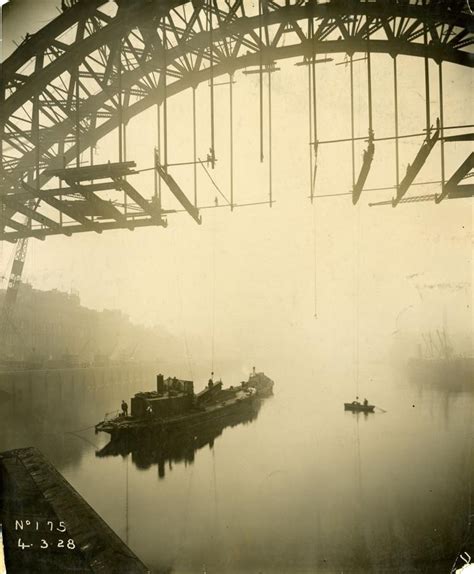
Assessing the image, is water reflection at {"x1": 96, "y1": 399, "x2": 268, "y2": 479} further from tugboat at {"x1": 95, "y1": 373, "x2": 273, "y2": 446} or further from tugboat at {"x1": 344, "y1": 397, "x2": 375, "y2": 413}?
tugboat at {"x1": 344, "y1": 397, "x2": 375, "y2": 413}

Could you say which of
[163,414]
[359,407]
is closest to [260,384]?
[359,407]

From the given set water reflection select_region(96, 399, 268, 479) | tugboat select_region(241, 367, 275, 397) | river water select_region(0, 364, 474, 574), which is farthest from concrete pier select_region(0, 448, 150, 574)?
tugboat select_region(241, 367, 275, 397)

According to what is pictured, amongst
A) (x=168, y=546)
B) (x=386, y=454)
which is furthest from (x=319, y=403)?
(x=168, y=546)

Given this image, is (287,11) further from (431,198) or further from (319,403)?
(319,403)

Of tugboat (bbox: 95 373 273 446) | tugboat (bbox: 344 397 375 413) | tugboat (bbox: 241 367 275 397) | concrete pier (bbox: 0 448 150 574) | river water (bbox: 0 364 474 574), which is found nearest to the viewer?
concrete pier (bbox: 0 448 150 574)

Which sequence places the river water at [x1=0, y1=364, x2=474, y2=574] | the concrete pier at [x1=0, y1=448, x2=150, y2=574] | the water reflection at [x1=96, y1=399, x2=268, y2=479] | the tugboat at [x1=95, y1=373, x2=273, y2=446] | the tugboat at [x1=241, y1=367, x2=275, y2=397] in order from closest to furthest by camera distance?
the concrete pier at [x1=0, y1=448, x2=150, y2=574]
the river water at [x1=0, y1=364, x2=474, y2=574]
the water reflection at [x1=96, y1=399, x2=268, y2=479]
the tugboat at [x1=95, y1=373, x2=273, y2=446]
the tugboat at [x1=241, y1=367, x2=275, y2=397]

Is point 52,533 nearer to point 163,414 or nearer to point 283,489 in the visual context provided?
point 283,489

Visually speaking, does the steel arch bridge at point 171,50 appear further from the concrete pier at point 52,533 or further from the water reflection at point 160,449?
the water reflection at point 160,449
